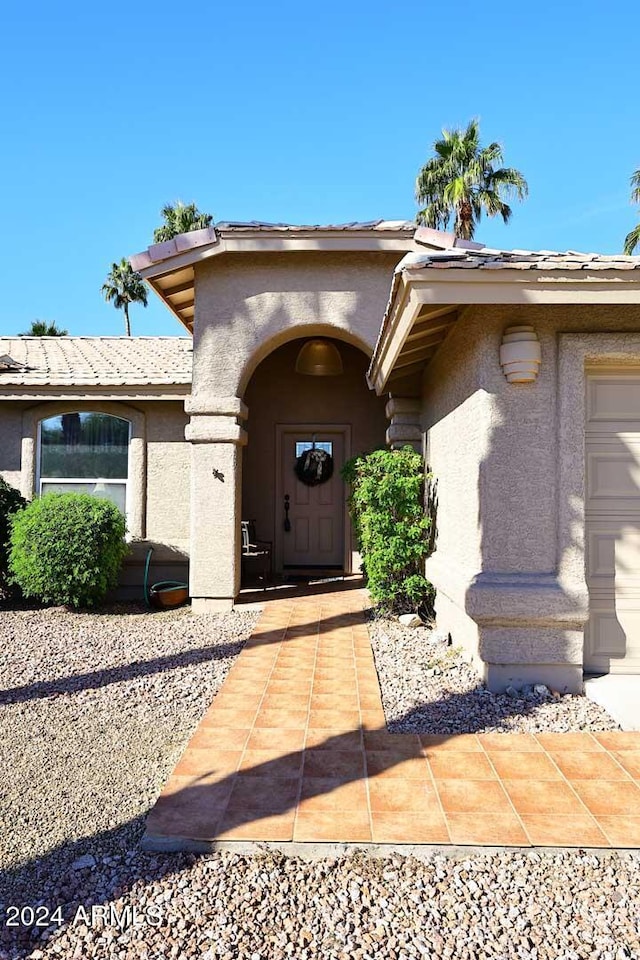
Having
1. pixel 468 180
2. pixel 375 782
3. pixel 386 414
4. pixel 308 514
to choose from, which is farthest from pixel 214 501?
pixel 468 180

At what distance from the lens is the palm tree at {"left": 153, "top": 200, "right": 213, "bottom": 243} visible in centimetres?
2516

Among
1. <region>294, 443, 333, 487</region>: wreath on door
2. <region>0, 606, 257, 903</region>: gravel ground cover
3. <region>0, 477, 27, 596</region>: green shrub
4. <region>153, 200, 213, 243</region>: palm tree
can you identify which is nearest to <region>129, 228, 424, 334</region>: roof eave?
<region>0, 477, 27, 596</region>: green shrub

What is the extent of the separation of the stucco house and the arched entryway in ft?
0.12

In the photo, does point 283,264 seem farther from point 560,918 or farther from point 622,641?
point 560,918

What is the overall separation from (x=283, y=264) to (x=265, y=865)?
6.89m

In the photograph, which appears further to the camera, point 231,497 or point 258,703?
point 231,497

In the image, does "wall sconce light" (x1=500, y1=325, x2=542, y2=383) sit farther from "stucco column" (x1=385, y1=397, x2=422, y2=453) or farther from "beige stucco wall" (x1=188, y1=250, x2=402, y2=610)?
"stucco column" (x1=385, y1=397, x2=422, y2=453)

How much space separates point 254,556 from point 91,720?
5.73 meters

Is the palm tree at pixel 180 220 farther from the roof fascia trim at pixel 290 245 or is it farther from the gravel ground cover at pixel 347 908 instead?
the gravel ground cover at pixel 347 908

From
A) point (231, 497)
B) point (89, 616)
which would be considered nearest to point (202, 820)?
point (231, 497)

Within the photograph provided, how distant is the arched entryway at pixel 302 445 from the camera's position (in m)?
10.9

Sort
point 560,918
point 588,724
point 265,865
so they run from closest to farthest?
point 560,918, point 265,865, point 588,724

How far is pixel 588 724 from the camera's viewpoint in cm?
413

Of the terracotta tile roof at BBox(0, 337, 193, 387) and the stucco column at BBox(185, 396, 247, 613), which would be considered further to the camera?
the terracotta tile roof at BBox(0, 337, 193, 387)
